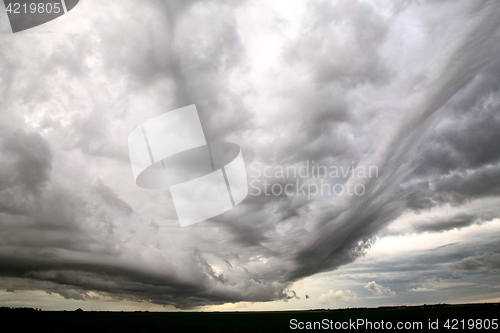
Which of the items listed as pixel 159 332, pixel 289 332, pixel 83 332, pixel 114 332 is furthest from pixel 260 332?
pixel 83 332

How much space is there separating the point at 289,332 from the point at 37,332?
55.1 m

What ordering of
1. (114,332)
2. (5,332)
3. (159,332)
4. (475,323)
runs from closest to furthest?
(5,332) → (114,332) → (159,332) → (475,323)

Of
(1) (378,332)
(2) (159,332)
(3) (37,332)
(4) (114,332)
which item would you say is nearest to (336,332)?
(1) (378,332)

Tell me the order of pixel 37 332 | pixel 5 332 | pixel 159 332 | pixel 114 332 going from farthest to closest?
1. pixel 159 332
2. pixel 114 332
3. pixel 37 332
4. pixel 5 332

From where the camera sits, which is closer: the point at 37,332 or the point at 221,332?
the point at 37,332

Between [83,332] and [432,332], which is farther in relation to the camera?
[83,332]

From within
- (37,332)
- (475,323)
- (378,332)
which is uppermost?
(37,332)

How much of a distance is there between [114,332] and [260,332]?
110 ft

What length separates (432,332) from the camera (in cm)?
5872

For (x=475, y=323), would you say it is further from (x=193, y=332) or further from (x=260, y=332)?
(x=193, y=332)

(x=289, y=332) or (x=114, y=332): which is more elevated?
(x=114, y=332)

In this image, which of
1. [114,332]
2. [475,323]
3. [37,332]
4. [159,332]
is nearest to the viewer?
[37,332]

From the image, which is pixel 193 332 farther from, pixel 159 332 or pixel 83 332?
pixel 83 332

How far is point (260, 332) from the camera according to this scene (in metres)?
70.9
